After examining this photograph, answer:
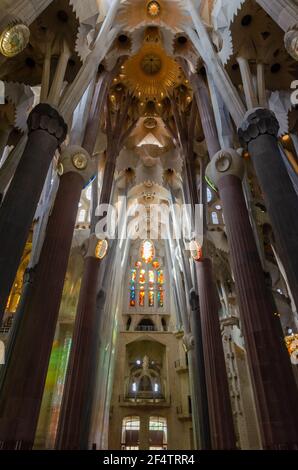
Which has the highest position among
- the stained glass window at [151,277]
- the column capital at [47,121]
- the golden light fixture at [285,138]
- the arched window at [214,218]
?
the stained glass window at [151,277]

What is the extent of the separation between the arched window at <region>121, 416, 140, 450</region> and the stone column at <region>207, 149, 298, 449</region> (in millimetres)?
17674

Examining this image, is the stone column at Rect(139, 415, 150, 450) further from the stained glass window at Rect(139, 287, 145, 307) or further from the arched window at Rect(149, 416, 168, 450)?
the stained glass window at Rect(139, 287, 145, 307)

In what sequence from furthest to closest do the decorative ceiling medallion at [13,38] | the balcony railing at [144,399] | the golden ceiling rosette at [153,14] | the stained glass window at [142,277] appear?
the stained glass window at [142,277] → the balcony railing at [144,399] → the golden ceiling rosette at [153,14] → the decorative ceiling medallion at [13,38]

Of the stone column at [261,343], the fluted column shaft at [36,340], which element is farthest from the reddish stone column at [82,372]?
the stone column at [261,343]

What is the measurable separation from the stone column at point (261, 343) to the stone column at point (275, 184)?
1089mm

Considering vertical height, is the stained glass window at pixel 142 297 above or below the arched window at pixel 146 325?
above

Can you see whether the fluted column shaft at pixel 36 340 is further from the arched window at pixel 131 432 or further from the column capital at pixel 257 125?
the arched window at pixel 131 432

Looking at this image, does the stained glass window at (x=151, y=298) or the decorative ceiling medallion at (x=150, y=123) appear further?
the stained glass window at (x=151, y=298)

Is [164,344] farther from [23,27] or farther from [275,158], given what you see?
[23,27]

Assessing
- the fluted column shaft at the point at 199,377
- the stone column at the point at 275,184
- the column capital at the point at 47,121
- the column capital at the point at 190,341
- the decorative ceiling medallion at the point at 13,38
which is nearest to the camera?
the stone column at the point at 275,184

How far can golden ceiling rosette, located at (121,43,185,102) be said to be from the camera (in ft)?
52.3

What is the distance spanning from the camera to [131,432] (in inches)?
788

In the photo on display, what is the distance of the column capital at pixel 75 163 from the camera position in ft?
26.0

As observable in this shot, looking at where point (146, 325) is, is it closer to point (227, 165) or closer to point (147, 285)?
point (147, 285)
